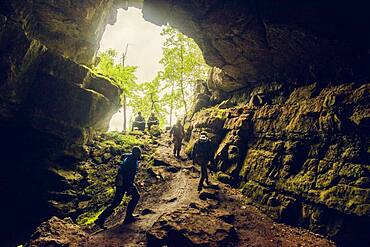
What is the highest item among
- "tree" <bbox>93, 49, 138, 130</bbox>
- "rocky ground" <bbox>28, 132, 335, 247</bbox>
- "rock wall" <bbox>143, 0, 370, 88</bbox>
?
"tree" <bbox>93, 49, 138, 130</bbox>

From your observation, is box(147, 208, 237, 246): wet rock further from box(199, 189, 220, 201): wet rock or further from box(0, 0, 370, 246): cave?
box(0, 0, 370, 246): cave

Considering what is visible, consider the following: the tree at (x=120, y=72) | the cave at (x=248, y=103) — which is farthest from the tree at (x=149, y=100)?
the cave at (x=248, y=103)

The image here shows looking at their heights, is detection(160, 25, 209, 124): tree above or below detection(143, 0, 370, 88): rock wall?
above

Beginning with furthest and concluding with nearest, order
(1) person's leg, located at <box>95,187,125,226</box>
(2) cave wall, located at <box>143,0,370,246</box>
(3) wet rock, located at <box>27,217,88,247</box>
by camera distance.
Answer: (1) person's leg, located at <box>95,187,125,226</box>
(2) cave wall, located at <box>143,0,370,246</box>
(3) wet rock, located at <box>27,217,88,247</box>

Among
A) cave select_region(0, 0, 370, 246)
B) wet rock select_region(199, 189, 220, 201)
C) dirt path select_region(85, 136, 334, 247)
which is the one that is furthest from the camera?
wet rock select_region(199, 189, 220, 201)

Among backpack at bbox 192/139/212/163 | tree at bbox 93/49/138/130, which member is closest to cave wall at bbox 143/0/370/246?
backpack at bbox 192/139/212/163

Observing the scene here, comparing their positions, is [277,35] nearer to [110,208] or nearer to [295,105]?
[295,105]

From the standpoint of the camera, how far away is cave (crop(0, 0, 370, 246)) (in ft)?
28.9

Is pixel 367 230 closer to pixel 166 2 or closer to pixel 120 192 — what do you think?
pixel 120 192

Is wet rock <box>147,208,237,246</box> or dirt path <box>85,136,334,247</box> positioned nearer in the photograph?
wet rock <box>147,208,237,246</box>

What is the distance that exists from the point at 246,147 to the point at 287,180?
4.13 m

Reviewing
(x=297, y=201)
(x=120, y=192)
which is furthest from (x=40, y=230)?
(x=297, y=201)

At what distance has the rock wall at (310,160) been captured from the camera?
7.88 metres

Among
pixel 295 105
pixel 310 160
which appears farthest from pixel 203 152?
pixel 295 105
